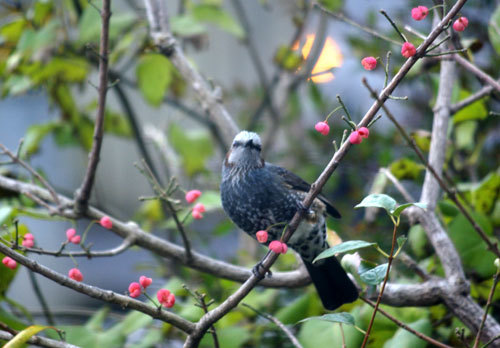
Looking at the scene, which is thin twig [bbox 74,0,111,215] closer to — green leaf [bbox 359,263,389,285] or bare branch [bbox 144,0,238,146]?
bare branch [bbox 144,0,238,146]

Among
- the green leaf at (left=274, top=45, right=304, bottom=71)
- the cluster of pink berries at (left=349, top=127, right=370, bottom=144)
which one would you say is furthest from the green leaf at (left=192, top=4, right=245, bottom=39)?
the cluster of pink berries at (left=349, top=127, right=370, bottom=144)

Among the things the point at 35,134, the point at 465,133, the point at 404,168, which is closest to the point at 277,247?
the point at 404,168

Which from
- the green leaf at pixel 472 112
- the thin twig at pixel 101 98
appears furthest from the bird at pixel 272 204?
the green leaf at pixel 472 112

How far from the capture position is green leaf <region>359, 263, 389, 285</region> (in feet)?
3.27

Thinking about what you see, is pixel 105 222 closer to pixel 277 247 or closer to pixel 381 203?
pixel 277 247

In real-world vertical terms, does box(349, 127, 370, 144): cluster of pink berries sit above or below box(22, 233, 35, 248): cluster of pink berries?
below

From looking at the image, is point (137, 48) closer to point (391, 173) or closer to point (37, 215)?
point (37, 215)

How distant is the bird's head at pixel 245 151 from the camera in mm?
1639

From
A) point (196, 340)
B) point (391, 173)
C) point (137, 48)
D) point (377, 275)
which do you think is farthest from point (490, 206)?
point (137, 48)

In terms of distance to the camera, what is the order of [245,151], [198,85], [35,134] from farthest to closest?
[35,134] → [198,85] → [245,151]

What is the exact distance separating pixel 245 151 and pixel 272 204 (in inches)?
7.0

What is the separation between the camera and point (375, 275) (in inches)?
39.5

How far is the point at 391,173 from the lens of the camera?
1.71 m

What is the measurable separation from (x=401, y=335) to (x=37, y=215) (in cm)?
98
